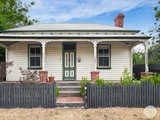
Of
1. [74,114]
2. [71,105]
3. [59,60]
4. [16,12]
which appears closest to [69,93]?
[71,105]

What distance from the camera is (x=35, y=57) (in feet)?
47.5

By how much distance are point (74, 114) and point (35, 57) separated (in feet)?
23.6

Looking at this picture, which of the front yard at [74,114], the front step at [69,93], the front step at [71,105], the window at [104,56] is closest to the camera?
the front yard at [74,114]

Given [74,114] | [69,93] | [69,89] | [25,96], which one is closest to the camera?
[74,114]

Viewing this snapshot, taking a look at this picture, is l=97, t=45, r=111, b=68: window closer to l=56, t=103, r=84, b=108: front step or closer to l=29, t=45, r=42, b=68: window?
l=29, t=45, r=42, b=68: window

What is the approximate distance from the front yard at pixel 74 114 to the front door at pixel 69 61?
209 inches

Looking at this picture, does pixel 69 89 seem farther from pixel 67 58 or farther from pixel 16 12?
pixel 16 12

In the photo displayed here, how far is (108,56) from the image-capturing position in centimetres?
1456

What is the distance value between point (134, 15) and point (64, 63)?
31.9 meters

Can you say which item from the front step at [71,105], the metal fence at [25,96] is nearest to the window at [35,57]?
the metal fence at [25,96]

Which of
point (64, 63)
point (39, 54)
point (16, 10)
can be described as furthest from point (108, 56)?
point (16, 10)

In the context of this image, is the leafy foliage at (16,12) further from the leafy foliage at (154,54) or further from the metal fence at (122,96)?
the metal fence at (122,96)

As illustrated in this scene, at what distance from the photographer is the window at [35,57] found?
47.4ft

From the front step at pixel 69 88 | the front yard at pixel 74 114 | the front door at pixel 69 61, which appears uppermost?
the front door at pixel 69 61
